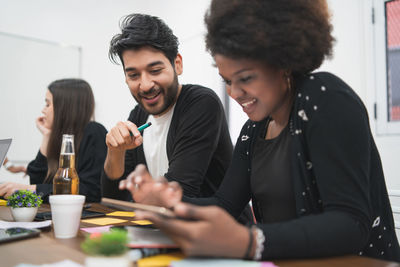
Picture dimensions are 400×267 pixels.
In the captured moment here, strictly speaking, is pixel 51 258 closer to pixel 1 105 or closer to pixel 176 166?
pixel 176 166

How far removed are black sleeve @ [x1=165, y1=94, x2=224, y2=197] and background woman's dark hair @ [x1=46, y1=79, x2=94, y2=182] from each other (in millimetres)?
768

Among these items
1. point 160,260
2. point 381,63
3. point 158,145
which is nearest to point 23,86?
point 158,145

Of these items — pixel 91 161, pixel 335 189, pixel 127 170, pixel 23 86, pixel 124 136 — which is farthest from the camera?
pixel 23 86

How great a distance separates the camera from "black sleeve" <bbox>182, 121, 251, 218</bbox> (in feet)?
3.23

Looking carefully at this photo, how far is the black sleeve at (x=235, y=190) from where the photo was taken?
0.98m

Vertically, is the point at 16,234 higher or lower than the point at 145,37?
lower

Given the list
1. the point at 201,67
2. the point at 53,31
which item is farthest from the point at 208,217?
the point at 53,31

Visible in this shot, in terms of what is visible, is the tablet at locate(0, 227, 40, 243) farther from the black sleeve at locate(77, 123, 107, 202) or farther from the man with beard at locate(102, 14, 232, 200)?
the black sleeve at locate(77, 123, 107, 202)

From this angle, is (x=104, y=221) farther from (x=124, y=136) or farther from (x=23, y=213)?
(x=124, y=136)

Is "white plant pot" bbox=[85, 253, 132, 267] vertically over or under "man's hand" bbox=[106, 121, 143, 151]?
under

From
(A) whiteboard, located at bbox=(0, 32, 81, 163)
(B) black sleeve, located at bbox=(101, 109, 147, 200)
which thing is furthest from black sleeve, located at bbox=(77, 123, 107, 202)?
(A) whiteboard, located at bbox=(0, 32, 81, 163)

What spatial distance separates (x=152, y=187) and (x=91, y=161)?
120 cm

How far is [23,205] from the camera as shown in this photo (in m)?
0.96

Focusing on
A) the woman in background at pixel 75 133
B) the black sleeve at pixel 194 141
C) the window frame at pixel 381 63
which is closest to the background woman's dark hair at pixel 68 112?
the woman in background at pixel 75 133
